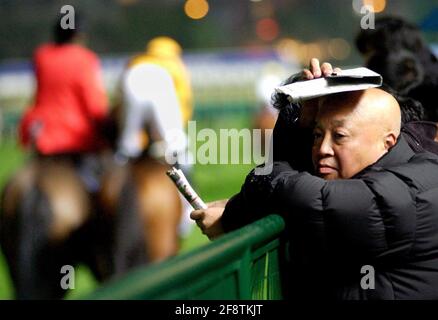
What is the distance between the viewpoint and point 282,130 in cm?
308

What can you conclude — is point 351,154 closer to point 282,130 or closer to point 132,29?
point 282,130

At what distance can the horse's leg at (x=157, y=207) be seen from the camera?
7.52 meters

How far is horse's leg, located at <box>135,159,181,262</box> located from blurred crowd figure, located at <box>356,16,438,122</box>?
253 cm

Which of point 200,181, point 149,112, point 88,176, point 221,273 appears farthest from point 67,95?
point 200,181

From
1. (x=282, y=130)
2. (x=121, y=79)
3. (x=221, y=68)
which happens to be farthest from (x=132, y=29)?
(x=282, y=130)

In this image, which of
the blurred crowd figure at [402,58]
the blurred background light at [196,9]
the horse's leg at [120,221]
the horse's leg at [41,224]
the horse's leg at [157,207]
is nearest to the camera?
the blurred crowd figure at [402,58]

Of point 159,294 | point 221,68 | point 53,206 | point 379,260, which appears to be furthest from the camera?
point 221,68

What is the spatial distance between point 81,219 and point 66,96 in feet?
3.45

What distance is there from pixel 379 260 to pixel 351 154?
29 cm

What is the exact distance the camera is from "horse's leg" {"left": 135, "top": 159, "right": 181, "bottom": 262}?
7.52 m

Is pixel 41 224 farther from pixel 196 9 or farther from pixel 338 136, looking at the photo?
pixel 196 9

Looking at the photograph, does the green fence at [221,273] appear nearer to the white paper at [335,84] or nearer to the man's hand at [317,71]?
the white paper at [335,84]

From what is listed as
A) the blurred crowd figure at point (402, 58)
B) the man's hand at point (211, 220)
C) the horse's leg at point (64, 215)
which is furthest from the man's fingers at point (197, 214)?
the horse's leg at point (64, 215)

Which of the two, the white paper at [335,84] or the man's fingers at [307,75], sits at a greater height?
the man's fingers at [307,75]
